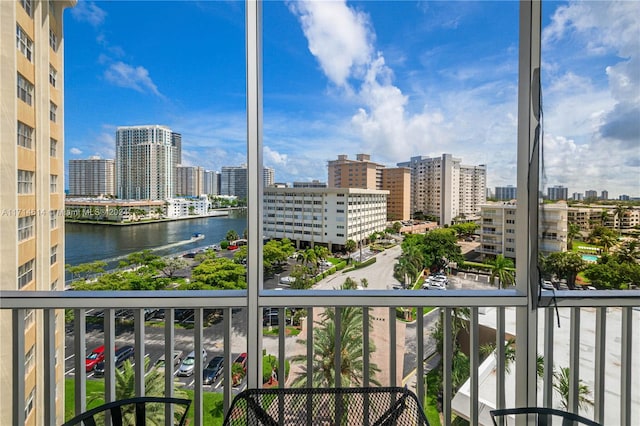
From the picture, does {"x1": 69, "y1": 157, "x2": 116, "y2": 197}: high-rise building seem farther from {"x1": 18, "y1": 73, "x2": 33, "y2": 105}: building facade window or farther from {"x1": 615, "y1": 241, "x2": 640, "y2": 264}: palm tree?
{"x1": 615, "y1": 241, "x2": 640, "y2": 264}: palm tree

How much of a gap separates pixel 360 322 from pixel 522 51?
5.06ft

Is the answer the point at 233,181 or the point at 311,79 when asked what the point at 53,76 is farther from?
the point at 311,79

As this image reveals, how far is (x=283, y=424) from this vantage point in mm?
1089

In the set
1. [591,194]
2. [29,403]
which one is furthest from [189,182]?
[591,194]

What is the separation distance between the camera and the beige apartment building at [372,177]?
5.54 feet

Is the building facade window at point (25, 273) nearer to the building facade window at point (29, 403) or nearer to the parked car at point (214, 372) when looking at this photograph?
the building facade window at point (29, 403)

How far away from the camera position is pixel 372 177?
170cm

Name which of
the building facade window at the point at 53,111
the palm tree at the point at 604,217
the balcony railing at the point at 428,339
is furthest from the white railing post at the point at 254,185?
the palm tree at the point at 604,217

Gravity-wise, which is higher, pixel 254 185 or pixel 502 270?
pixel 254 185

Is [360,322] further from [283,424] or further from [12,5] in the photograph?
[12,5]

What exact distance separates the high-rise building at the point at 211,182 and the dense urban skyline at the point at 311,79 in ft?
0.20

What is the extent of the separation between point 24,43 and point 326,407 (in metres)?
2.29

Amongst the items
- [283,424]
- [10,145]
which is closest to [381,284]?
[283,424]

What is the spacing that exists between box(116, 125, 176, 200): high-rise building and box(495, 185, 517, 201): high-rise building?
5.82 feet
